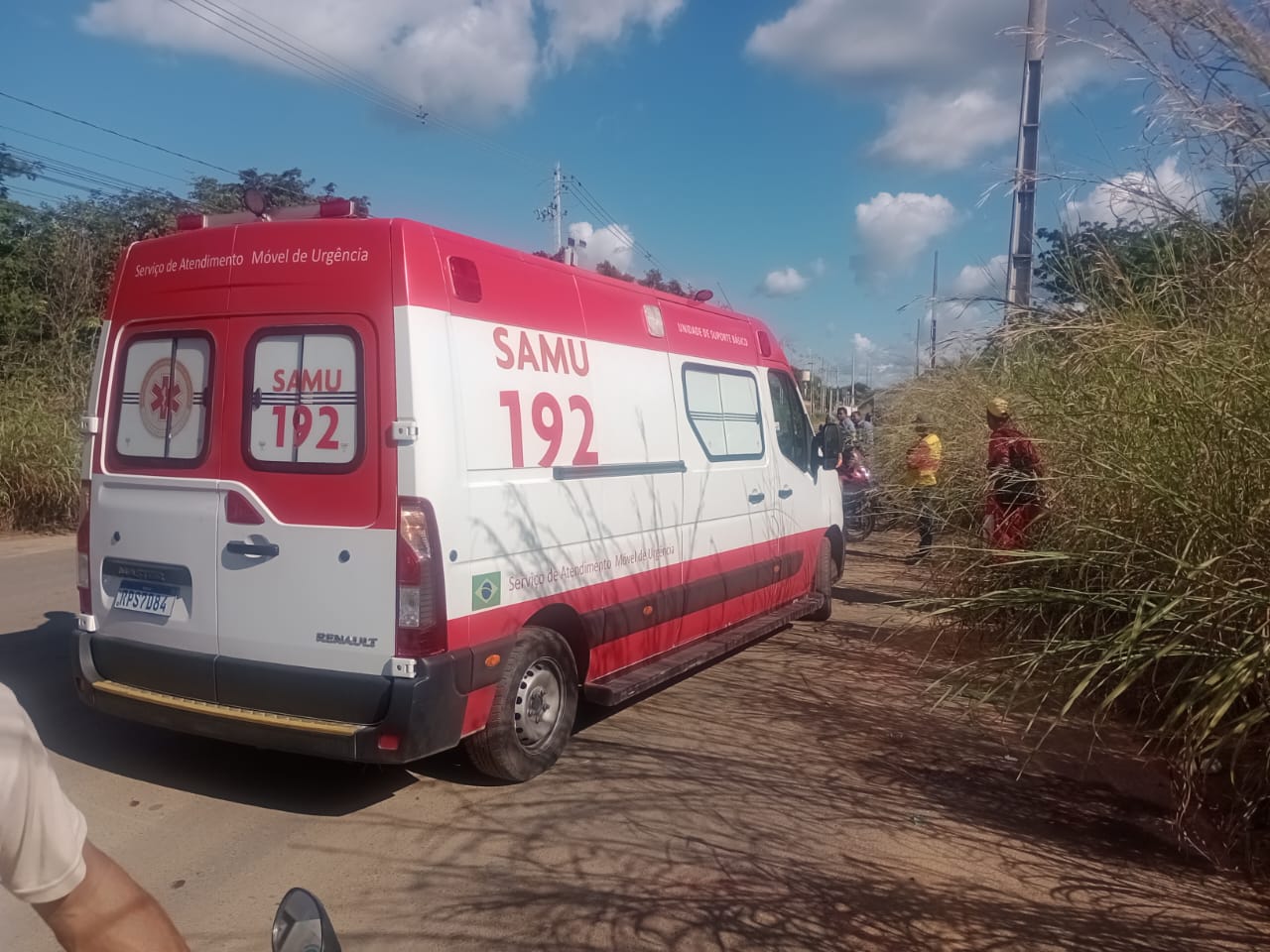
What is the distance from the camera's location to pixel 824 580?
28.8 feet

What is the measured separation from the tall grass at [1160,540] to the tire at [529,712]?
2.00 meters

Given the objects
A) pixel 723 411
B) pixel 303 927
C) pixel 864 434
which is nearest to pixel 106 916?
pixel 303 927

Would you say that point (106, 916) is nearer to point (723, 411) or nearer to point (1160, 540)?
point (1160, 540)

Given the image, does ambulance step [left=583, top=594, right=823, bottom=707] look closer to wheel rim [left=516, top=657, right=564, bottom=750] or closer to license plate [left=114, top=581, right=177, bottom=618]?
wheel rim [left=516, top=657, right=564, bottom=750]

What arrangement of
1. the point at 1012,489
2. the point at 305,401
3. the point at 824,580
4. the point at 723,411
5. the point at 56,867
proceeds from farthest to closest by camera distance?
1. the point at 824,580
2. the point at 723,411
3. the point at 1012,489
4. the point at 305,401
5. the point at 56,867

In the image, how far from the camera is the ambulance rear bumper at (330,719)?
4.15m

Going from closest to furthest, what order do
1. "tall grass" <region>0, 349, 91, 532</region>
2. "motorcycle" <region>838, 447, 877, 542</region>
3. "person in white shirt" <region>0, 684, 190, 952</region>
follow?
"person in white shirt" <region>0, 684, 190, 952</region>, "motorcycle" <region>838, 447, 877, 542</region>, "tall grass" <region>0, 349, 91, 532</region>

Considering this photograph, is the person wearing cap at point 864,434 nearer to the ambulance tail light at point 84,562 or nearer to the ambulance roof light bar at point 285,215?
the ambulance roof light bar at point 285,215

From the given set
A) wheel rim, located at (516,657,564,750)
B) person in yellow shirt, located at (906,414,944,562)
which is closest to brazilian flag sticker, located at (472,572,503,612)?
wheel rim, located at (516,657,564,750)

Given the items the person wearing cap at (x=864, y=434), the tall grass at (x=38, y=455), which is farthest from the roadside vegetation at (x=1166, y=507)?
the tall grass at (x=38, y=455)

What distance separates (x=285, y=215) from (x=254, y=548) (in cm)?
161

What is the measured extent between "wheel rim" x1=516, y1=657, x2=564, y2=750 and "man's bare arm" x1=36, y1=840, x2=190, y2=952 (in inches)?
123

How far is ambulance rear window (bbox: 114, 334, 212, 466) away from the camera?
465 centimetres

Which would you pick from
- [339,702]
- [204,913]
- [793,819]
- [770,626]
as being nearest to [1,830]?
[204,913]
